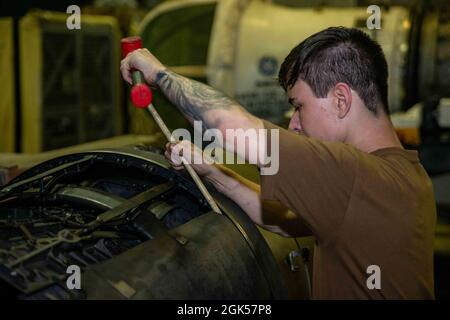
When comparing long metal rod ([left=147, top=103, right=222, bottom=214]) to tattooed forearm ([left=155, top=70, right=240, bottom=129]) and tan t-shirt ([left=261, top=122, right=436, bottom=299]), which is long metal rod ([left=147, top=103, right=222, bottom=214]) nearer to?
tattooed forearm ([left=155, top=70, right=240, bottom=129])

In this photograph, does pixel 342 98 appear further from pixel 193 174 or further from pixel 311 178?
pixel 193 174

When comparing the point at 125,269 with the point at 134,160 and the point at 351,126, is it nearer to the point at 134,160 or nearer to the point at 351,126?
the point at 134,160

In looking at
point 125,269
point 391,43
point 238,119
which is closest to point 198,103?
point 238,119

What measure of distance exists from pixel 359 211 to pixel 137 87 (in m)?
0.61

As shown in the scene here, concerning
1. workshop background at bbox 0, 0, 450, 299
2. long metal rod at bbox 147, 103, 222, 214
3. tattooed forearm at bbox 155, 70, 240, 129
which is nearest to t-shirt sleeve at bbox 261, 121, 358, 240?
tattooed forearm at bbox 155, 70, 240, 129

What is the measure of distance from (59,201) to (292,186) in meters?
0.68

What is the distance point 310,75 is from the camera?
5.10ft

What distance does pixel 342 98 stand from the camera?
1539mm

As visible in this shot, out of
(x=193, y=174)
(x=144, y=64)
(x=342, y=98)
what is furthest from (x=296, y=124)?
(x=144, y=64)

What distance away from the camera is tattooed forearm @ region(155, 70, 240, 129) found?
144cm

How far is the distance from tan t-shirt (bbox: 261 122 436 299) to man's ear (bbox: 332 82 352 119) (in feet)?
0.42

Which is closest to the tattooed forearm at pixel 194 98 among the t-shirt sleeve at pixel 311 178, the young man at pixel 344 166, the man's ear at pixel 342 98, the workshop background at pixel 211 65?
the young man at pixel 344 166

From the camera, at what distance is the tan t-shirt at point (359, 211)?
4.37 ft
